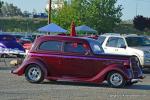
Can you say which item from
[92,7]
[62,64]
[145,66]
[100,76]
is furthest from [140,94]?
[92,7]

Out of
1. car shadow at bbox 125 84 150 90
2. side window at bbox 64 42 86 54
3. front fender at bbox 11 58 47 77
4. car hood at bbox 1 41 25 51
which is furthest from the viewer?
car hood at bbox 1 41 25 51

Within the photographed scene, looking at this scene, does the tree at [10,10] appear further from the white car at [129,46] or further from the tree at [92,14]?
the white car at [129,46]

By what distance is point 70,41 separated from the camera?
60.1 feet

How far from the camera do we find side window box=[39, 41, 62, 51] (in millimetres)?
18391

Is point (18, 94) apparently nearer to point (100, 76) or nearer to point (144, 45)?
point (100, 76)

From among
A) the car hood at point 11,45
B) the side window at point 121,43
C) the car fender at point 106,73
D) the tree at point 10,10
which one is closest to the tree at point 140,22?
the car hood at point 11,45

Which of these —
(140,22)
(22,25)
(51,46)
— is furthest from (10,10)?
(51,46)

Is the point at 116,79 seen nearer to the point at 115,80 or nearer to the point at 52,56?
the point at 115,80

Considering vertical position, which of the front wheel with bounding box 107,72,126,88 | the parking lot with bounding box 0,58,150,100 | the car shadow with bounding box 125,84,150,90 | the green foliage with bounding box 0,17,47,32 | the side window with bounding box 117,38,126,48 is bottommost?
the car shadow with bounding box 125,84,150,90

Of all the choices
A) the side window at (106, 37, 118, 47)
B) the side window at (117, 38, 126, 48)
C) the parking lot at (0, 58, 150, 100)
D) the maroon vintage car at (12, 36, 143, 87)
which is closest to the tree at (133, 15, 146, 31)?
the side window at (106, 37, 118, 47)

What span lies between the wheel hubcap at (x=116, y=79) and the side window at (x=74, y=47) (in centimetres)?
137

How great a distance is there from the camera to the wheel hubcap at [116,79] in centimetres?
1772

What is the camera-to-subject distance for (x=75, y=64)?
18.1 m

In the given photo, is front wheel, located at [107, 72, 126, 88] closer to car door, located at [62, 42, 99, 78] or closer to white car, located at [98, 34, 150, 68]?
car door, located at [62, 42, 99, 78]
